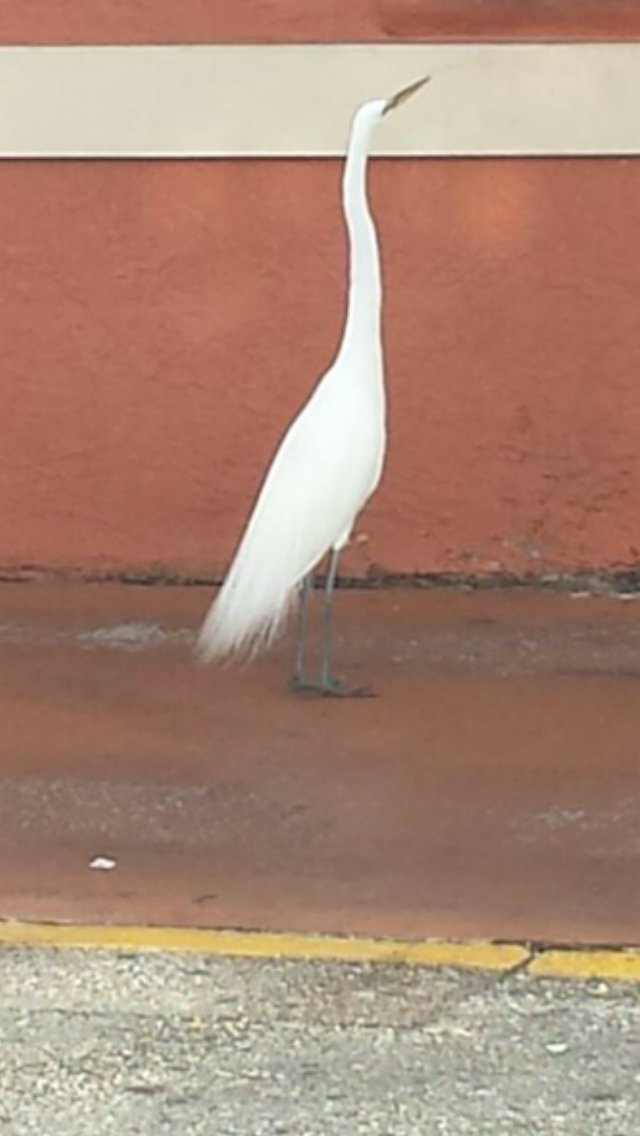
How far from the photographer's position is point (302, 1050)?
168 inches

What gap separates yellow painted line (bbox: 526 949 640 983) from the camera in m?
4.60

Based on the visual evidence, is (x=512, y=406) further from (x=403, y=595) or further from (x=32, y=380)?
(x=32, y=380)

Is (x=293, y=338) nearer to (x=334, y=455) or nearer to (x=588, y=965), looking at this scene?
(x=334, y=455)

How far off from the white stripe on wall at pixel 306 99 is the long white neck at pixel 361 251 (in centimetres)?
95

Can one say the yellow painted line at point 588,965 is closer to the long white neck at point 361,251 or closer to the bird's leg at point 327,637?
the bird's leg at point 327,637

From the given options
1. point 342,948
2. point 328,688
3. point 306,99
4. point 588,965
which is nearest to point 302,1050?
point 342,948

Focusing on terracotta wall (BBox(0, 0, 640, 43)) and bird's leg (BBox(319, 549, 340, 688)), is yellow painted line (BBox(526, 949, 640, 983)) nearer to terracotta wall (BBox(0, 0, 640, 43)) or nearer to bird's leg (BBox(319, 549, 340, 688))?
bird's leg (BBox(319, 549, 340, 688))

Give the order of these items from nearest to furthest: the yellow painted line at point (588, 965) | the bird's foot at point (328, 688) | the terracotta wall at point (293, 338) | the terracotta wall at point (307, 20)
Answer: the yellow painted line at point (588, 965), the bird's foot at point (328, 688), the terracotta wall at point (307, 20), the terracotta wall at point (293, 338)

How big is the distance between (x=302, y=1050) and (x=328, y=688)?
228 cm

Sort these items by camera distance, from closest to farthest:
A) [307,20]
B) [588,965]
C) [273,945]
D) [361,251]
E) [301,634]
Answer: [588,965] < [273,945] < [361,251] < [301,634] < [307,20]

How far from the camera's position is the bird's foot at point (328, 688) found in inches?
255

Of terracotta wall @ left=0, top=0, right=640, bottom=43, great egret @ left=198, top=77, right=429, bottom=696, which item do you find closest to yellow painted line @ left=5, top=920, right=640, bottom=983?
great egret @ left=198, top=77, right=429, bottom=696

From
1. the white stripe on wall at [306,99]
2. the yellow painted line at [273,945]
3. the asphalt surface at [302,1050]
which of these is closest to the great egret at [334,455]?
the white stripe on wall at [306,99]

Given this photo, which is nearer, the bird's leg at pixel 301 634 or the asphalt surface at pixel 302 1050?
the asphalt surface at pixel 302 1050
